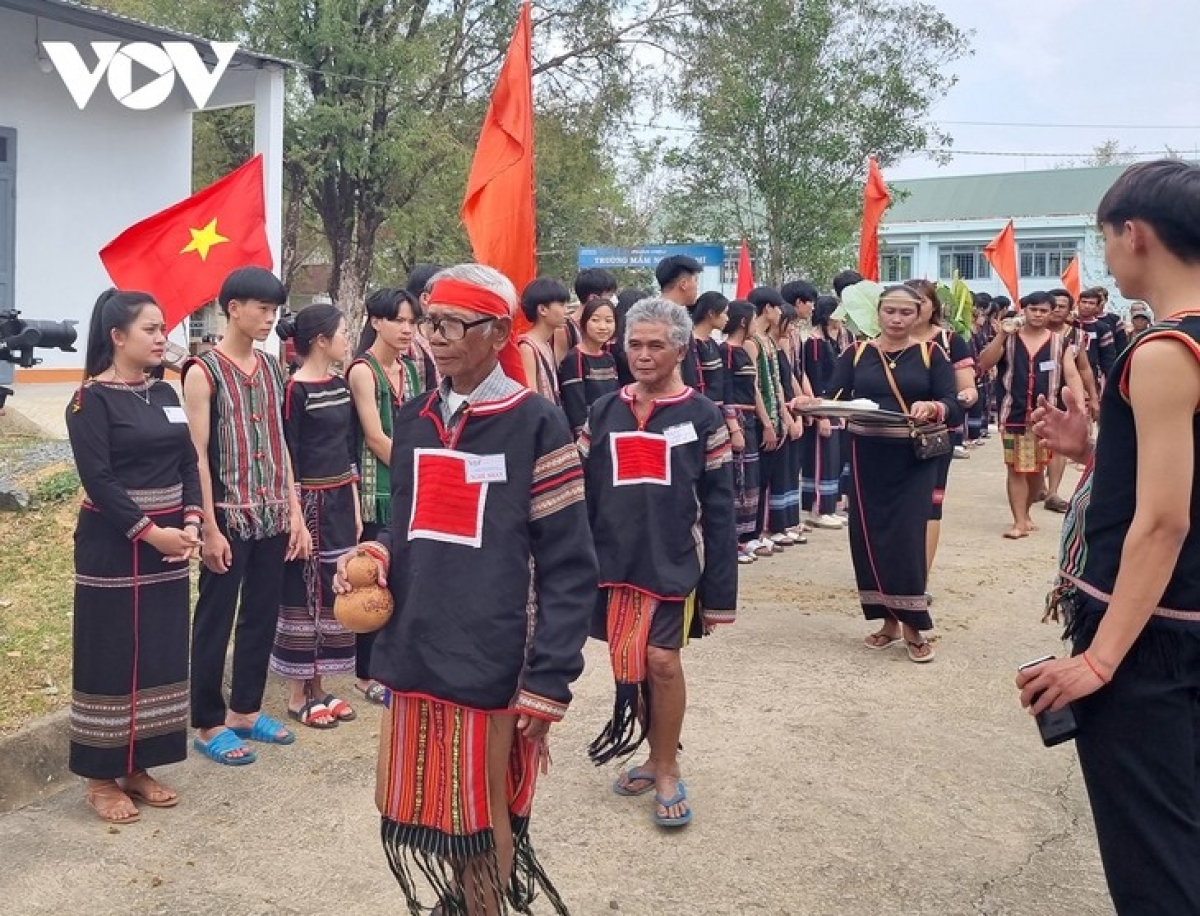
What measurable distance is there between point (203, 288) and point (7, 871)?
2.52 metres

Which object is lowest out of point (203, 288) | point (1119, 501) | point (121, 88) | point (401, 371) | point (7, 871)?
point (7, 871)

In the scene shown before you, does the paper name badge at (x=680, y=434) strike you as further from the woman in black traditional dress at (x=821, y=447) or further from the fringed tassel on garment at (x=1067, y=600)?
the woman in black traditional dress at (x=821, y=447)

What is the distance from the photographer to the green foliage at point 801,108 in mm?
20016

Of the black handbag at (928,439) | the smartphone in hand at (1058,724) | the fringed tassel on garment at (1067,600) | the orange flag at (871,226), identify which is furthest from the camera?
the orange flag at (871,226)

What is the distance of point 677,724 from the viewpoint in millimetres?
4098

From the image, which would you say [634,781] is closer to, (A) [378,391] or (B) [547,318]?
(A) [378,391]

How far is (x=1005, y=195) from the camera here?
1799 inches

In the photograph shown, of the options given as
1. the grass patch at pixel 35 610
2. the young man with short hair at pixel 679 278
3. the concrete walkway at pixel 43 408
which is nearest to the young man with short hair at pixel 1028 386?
the young man with short hair at pixel 679 278

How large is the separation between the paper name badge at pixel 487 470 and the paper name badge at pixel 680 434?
1.46 meters

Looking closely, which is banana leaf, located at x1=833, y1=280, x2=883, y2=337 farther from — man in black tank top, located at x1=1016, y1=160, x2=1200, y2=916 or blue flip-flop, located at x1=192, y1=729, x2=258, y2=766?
man in black tank top, located at x1=1016, y1=160, x2=1200, y2=916

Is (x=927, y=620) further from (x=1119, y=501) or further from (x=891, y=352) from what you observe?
(x=1119, y=501)

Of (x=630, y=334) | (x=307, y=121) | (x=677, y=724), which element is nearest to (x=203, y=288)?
(x=630, y=334)

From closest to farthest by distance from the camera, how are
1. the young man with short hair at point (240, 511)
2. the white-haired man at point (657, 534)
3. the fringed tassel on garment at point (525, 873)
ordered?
the fringed tassel on garment at point (525, 873) → the white-haired man at point (657, 534) → the young man with short hair at point (240, 511)

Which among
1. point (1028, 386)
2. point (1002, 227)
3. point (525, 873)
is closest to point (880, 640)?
point (525, 873)
